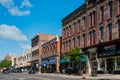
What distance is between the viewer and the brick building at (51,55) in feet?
246

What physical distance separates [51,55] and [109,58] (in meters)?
35.9

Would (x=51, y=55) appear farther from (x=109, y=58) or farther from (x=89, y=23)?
(x=109, y=58)

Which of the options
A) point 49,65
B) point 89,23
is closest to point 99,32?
point 89,23

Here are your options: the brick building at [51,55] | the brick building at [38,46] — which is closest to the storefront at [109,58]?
the brick building at [51,55]

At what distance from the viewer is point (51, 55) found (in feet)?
266

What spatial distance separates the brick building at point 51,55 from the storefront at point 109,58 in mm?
26325

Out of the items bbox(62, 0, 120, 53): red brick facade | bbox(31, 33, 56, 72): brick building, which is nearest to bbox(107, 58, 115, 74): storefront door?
bbox(62, 0, 120, 53): red brick facade

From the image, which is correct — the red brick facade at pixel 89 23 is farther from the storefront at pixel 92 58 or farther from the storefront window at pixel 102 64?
the storefront window at pixel 102 64

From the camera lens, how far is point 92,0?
52781 millimetres

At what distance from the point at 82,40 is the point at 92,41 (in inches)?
194

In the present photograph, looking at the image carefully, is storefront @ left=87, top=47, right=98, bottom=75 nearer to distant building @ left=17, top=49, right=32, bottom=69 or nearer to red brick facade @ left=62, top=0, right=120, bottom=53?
red brick facade @ left=62, top=0, right=120, bottom=53

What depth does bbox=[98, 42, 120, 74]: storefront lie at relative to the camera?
43.9 m

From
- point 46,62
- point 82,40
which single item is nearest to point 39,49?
point 46,62

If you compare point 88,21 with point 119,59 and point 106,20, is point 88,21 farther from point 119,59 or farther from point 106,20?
point 119,59
